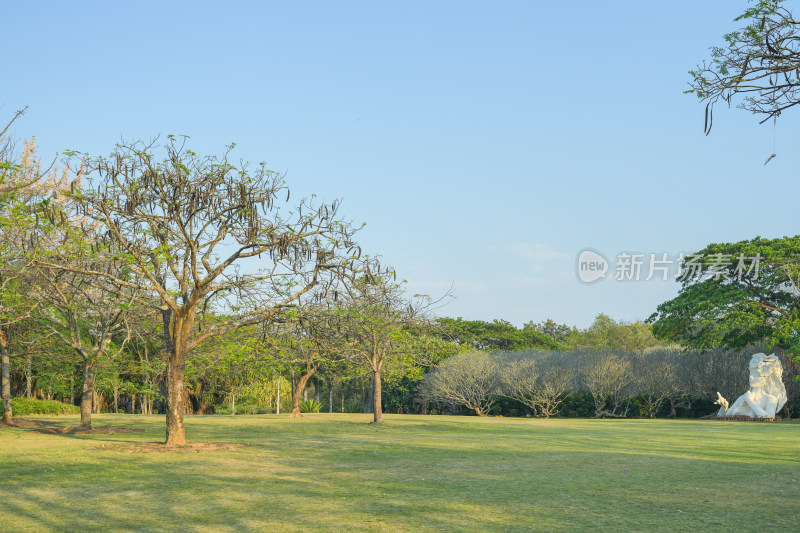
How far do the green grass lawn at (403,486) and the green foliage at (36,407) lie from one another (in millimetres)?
14790

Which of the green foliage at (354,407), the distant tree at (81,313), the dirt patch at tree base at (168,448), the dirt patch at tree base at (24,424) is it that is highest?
the distant tree at (81,313)

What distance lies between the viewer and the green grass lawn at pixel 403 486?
711 centimetres

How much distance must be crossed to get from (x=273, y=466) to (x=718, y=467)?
7729 millimetres

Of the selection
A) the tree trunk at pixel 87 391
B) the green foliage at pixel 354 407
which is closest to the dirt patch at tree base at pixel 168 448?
the tree trunk at pixel 87 391

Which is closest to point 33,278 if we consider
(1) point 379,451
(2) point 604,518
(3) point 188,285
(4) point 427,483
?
(3) point 188,285

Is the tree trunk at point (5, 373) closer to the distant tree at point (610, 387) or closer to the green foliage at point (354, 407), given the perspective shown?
the distant tree at point (610, 387)

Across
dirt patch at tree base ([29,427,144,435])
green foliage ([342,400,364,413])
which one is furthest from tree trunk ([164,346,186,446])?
green foliage ([342,400,364,413])

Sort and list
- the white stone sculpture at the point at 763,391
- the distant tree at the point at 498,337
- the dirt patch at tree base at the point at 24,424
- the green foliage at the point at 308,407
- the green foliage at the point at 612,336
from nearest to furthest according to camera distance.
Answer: the dirt patch at tree base at the point at 24,424 < the white stone sculpture at the point at 763,391 < the green foliage at the point at 308,407 < the distant tree at the point at 498,337 < the green foliage at the point at 612,336

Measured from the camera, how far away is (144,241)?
16234 millimetres

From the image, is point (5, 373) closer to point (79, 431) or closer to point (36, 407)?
Answer: point (79, 431)

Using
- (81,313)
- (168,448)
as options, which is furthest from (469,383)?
(168,448)

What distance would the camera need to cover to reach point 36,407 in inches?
1209

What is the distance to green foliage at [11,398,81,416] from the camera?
29578mm

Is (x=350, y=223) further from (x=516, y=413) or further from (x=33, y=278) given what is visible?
(x=516, y=413)
